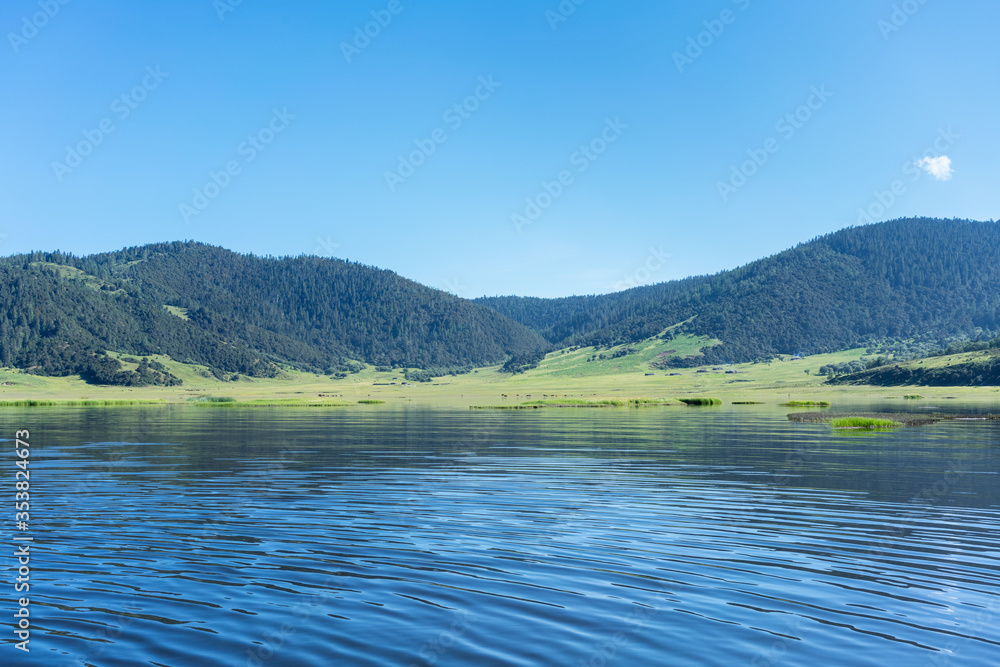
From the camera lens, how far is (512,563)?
19.1 metres

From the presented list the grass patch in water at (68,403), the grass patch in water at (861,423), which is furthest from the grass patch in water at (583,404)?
the grass patch in water at (68,403)

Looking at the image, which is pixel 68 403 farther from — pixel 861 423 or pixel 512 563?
pixel 512 563

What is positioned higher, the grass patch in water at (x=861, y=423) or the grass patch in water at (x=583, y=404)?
the grass patch in water at (x=583, y=404)

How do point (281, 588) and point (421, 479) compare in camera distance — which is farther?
point (421, 479)

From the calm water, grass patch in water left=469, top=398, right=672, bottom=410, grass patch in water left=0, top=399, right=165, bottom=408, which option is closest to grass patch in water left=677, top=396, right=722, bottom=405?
grass patch in water left=469, top=398, right=672, bottom=410

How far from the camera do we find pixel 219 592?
1634 centimetres

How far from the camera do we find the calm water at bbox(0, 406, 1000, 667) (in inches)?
524

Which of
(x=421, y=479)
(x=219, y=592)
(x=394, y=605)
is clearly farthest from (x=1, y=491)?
(x=394, y=605)

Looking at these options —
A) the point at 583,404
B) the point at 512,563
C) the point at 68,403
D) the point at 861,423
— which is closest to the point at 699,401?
the point at 583,404

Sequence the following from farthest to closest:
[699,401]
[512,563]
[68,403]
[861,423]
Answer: [68,403]
[699,401]
[861,423]
[512,563]

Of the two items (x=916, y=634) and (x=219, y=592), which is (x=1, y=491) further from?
(x=916, y=634)

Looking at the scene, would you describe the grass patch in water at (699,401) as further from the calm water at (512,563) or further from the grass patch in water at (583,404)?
the calm water at (512,563)

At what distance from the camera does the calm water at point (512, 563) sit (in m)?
13.3

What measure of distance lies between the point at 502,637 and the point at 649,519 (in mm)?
13038
